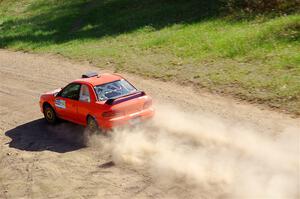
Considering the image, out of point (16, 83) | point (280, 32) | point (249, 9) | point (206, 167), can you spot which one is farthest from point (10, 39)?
point (206, 167)

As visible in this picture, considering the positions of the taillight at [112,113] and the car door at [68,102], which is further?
the car door at [68,102]

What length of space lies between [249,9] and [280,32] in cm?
516

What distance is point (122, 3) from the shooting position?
3531 cm

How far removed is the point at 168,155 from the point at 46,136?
15.2ft

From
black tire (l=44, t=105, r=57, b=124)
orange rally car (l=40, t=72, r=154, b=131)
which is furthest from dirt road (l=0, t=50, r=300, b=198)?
orange rally car (l=40, t=72, r=154, b=131)

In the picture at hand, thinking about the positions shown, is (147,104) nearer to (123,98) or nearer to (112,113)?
(123,98)

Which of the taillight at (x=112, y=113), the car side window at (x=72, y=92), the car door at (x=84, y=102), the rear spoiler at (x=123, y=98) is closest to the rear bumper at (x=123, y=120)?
A: the taillight at (x=112, y=113)

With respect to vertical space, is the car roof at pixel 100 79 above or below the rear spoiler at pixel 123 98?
above

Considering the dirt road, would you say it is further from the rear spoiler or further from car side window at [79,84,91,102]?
car side window at [79,84,91,102]

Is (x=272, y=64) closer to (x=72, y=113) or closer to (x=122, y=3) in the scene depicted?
(x=72, y=113)

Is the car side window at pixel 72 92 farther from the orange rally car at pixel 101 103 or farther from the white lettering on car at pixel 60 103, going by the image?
the white lettering on car at pixel 60 103

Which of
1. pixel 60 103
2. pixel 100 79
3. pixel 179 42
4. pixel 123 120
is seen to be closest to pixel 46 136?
pixel 60 103

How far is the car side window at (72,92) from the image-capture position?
15.4 metres

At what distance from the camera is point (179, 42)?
24812 mm
